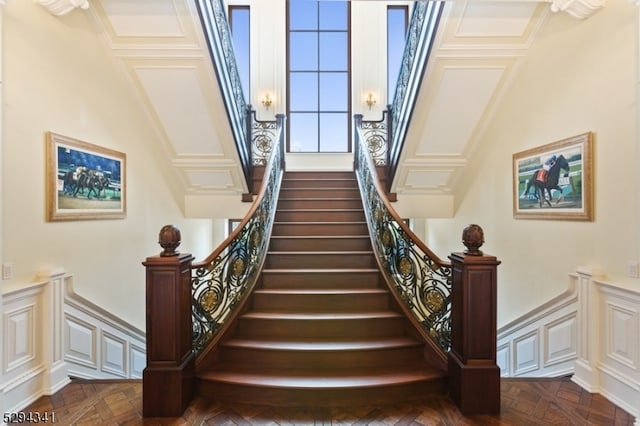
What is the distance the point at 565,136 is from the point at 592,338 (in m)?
1.71

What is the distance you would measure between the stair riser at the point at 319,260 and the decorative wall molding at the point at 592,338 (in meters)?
1.74

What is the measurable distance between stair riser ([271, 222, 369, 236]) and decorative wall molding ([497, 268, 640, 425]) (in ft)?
6.99

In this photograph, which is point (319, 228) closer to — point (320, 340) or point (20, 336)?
point (320, 340)

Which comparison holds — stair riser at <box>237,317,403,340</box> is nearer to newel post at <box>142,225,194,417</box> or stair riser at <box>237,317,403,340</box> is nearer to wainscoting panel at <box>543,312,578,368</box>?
newel post at <box>142,225,194,417</box>

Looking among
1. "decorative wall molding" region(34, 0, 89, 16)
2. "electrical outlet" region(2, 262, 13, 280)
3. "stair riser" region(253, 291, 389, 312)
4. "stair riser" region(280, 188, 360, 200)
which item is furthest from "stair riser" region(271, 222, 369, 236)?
"decorative wall molding" region(34, 0, 89, 16)

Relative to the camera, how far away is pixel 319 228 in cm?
468

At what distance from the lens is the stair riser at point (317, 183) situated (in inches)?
228

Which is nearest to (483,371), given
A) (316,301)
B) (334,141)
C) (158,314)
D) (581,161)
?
(316,301)

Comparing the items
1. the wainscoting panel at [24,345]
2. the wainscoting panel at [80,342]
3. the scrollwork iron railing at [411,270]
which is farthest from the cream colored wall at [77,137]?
the scrollwork iron railing at [411,270]

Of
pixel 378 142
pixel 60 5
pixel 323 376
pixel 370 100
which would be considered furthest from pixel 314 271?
pixel 370 100

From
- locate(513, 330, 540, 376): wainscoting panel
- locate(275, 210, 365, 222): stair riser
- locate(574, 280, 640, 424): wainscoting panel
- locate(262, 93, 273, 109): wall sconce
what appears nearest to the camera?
locate(574, 280, 640, 424): wainscoting panel

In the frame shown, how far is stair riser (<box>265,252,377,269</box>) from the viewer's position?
3.96 metres

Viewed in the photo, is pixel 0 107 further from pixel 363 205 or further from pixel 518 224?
pixel 518 224

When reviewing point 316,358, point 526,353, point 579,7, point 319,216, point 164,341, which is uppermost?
point 579,7
